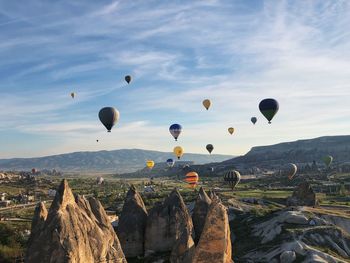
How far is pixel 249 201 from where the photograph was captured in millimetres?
68562

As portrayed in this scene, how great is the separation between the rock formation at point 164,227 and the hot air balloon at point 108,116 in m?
26.0

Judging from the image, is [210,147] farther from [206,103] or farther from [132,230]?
[132,230]

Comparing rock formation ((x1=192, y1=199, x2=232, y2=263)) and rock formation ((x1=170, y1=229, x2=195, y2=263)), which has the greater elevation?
rock formation ((x1=192, y1=199, x2=232, y2=263))

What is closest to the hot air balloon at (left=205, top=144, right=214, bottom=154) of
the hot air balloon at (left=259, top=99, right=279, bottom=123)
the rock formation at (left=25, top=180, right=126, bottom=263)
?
the hot air balloon at (left=259, top=99, right=279, bottom=123)

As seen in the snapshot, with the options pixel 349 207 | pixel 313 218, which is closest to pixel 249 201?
pixel 349 207

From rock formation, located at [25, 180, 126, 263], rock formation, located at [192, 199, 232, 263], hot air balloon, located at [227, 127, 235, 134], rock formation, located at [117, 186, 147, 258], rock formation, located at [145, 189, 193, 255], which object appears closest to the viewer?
rock formation, located at [192, 199, 232, 263]

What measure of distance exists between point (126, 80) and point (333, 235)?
42.1m

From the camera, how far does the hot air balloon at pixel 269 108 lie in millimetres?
63406

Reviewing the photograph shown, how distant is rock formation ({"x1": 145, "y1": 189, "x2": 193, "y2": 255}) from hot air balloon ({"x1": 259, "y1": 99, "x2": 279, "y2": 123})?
3277 centimetres

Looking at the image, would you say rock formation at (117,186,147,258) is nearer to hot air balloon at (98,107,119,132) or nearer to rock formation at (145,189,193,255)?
rock formation at (145,189,193,255)

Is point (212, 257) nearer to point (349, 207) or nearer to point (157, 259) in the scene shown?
point (157, 259)

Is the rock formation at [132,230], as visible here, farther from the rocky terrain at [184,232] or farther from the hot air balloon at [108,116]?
the hot air balloon at [108,116]

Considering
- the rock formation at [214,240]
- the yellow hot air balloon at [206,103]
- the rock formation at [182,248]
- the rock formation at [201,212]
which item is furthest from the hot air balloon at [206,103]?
the rock formation at [214,240]

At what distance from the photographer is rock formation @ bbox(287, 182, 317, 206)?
59.7 m
